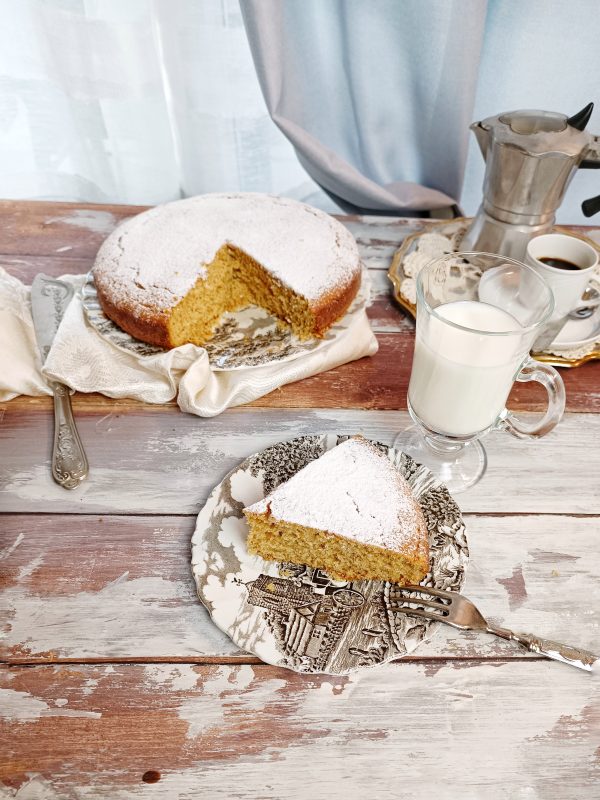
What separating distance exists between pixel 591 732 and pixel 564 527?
399 mm

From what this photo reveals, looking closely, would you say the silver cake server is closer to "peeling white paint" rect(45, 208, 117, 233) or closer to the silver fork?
"peeling white paint" rect(45, 208, 117, 233)

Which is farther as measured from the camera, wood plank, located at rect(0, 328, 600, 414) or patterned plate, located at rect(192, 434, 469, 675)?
wood plank, located at rect(0, 328, 600, 414)

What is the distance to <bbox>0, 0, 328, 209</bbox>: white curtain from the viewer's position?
2.10 m

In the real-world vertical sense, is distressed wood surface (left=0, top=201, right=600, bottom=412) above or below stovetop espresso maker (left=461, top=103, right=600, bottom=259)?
below

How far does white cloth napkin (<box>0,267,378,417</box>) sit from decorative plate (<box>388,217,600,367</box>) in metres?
0.28

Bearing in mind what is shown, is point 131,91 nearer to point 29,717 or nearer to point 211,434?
point 211,434

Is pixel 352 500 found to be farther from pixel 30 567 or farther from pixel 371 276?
pixel 371 276

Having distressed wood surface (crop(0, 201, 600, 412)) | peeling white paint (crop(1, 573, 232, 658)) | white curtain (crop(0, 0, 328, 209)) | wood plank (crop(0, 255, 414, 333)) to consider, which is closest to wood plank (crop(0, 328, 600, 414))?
distressed wood surface (crop(0, 201, 600, 412))

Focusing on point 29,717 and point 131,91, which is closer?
point 29,717

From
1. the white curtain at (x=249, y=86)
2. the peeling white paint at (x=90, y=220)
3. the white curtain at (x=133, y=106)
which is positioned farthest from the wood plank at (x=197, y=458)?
the white curtain at (x=133, y=106)

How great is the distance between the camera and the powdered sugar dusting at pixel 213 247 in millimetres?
1557

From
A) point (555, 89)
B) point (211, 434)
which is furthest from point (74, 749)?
point (555, 89)

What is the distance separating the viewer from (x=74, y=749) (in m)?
0.93

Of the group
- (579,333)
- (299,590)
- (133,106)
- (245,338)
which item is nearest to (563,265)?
(579,333)
